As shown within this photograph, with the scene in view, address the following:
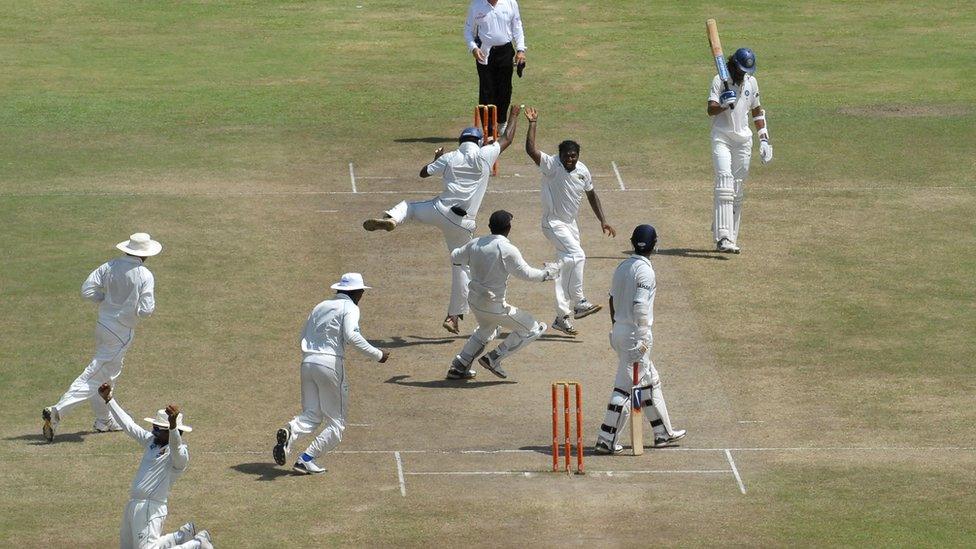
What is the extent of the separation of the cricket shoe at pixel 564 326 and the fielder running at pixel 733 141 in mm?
3624

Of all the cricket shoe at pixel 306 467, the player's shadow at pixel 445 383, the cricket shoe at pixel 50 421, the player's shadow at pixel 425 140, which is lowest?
the player's shadow at pixel 425 140

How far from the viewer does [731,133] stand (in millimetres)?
22953

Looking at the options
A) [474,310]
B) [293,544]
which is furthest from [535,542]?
[474,310]

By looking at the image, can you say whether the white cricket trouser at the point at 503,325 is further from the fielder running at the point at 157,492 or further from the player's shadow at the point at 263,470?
the fielder running at the point at 157,492

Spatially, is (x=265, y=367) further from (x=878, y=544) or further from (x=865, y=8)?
(x=865, y=8)

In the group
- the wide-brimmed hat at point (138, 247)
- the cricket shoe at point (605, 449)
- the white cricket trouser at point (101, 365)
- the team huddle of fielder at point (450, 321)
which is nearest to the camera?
the team huddle of fielder at point (450, 321)

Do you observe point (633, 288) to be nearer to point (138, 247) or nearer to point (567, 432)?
point (567, 432)

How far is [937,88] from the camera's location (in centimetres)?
3125

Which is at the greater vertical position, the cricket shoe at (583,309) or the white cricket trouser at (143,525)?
the white cricket trouser at (143,525)

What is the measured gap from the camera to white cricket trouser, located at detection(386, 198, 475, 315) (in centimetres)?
1994

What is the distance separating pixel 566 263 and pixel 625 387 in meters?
3.68

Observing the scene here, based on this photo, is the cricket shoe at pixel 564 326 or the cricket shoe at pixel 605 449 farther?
the cricket shoe at pixel 564 326

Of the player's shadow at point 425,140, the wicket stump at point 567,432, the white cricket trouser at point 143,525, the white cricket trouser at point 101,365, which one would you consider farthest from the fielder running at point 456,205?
the player's shadow at point 425,140

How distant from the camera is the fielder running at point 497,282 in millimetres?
18156
